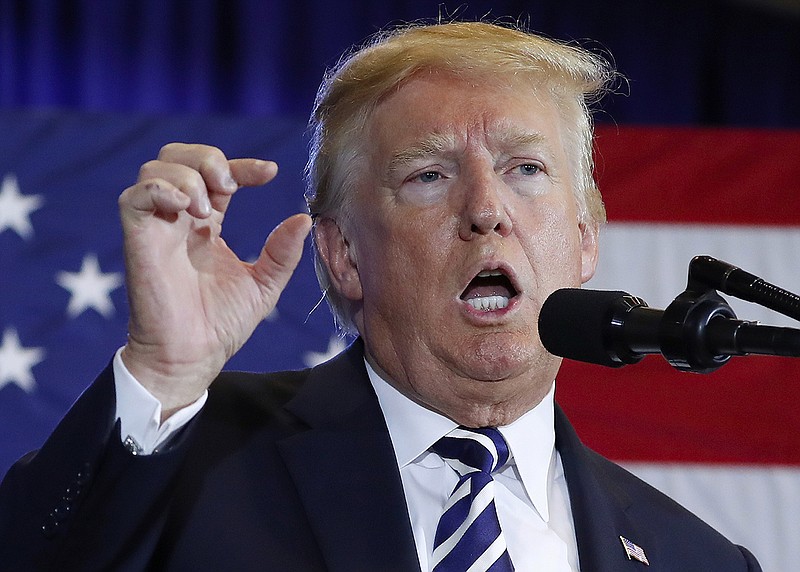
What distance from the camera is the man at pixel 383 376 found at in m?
1.35

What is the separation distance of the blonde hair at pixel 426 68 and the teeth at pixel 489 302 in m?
0.29

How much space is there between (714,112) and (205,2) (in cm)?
190

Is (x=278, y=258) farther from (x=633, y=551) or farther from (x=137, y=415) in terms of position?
(x=633, y=551)

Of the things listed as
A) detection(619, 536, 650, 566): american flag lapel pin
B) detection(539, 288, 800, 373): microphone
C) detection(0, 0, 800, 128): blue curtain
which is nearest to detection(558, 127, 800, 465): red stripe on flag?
detection(0, 0, 800, 128): blue curtain

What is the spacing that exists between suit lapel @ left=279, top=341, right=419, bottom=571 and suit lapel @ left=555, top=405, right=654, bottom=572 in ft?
1.01

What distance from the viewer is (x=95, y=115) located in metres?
2.80

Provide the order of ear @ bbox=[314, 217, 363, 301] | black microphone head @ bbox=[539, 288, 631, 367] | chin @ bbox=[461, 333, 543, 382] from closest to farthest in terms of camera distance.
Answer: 1. black microphone head @ bbox=[539, 288, 631, 367]
2. chin @ bbox=[461, 333, 543, 382]
3. ear @ bbox=[314, 217, 363, 301]

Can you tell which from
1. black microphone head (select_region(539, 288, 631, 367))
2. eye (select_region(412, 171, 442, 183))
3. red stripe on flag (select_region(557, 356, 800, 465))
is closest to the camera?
black microphone head (select_region(539, 288, 631, 367))

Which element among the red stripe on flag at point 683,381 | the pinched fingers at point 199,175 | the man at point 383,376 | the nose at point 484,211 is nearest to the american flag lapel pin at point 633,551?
the man at point 383,376

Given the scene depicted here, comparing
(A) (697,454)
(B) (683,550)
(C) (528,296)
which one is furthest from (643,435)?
(C) (528,296)

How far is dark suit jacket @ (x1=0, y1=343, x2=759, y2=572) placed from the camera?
4.42 feet

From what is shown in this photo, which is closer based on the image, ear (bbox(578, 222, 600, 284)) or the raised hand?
the raised hand

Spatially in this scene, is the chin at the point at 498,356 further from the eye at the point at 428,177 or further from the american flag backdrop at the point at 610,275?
the american flag backdrop at the point at 610,275

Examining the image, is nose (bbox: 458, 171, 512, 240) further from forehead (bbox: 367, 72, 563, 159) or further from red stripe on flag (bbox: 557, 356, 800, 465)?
red stripe on flag (bbox: 557, 356, 800, 465)
